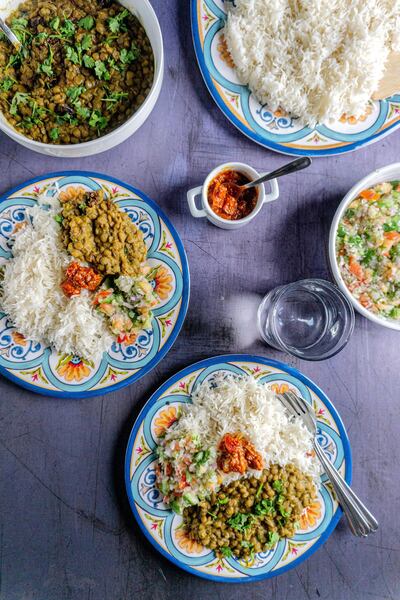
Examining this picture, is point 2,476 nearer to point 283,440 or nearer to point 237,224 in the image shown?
point 283,440

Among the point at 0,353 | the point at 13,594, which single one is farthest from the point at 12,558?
the point at 0,353

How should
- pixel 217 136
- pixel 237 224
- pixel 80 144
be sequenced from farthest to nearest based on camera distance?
pixel 217 136 < pixel 237 224 < pixel 80 144

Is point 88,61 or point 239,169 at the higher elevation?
point 88,61

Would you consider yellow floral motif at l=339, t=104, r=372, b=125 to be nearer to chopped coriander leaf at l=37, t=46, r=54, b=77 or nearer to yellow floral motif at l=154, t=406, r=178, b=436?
chopped coriander leaf at l=37, t=46, r=54, b=77

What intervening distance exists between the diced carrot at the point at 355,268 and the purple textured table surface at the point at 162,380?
17cm

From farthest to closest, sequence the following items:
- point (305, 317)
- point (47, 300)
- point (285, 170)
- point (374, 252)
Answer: point (305, 317) → point (374, 252) → point (47, 300) → point (285, 170)

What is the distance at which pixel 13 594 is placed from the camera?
71.4 inches

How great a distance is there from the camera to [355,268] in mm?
1789

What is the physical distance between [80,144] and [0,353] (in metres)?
0.86

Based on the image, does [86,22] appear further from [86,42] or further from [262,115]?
[262,115]

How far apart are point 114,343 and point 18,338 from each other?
14.8 inches

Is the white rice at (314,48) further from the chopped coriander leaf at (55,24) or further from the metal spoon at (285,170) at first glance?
the chopped coriander leaf at (55,24)

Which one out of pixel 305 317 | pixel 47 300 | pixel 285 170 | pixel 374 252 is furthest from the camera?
pixel 305 317

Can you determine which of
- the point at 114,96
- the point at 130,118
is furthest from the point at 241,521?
the point at 114,96
